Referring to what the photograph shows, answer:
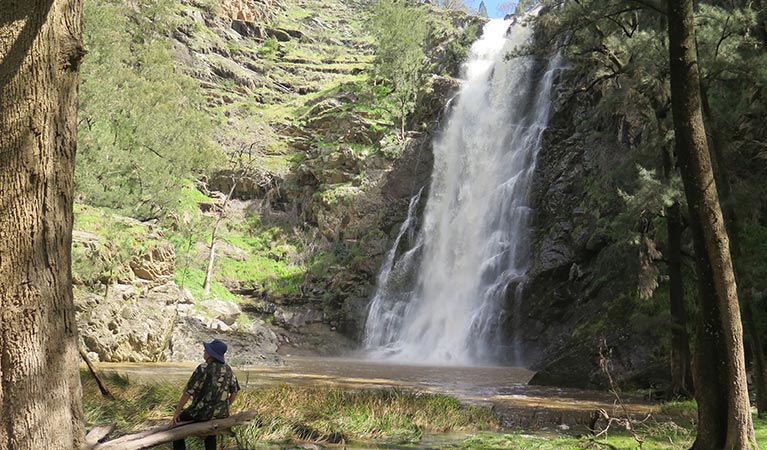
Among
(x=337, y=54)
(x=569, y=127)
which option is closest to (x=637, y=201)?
(x=569, y=127)

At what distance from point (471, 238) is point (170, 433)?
27072 millimetres

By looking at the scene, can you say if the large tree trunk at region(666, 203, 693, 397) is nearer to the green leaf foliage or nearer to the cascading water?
the cascading water

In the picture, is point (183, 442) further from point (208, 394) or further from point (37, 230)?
point (37, 230)

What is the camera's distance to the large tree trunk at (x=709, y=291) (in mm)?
5965

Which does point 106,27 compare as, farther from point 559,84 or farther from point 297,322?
point 559,84

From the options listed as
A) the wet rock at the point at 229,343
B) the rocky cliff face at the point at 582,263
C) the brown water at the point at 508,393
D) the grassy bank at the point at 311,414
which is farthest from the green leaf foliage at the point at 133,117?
the rocky cliff face at the point at 582,263

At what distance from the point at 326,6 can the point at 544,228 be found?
7858 centimetres

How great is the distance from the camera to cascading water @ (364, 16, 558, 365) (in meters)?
27.1

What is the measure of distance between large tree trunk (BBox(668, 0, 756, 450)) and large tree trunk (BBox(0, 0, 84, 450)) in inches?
239

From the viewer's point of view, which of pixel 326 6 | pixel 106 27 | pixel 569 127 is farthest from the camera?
pixel 326 6

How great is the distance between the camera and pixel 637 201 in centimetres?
1141

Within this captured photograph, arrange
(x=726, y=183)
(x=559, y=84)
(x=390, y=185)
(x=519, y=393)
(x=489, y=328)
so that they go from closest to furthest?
(x=726, y=183)
(x=519, y=393)
(x=489, y=328)
(x=559, y=84)
(x=390, y=185)

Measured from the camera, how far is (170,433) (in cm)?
494

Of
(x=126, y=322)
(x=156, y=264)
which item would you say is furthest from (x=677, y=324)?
(x=156, y=264)
